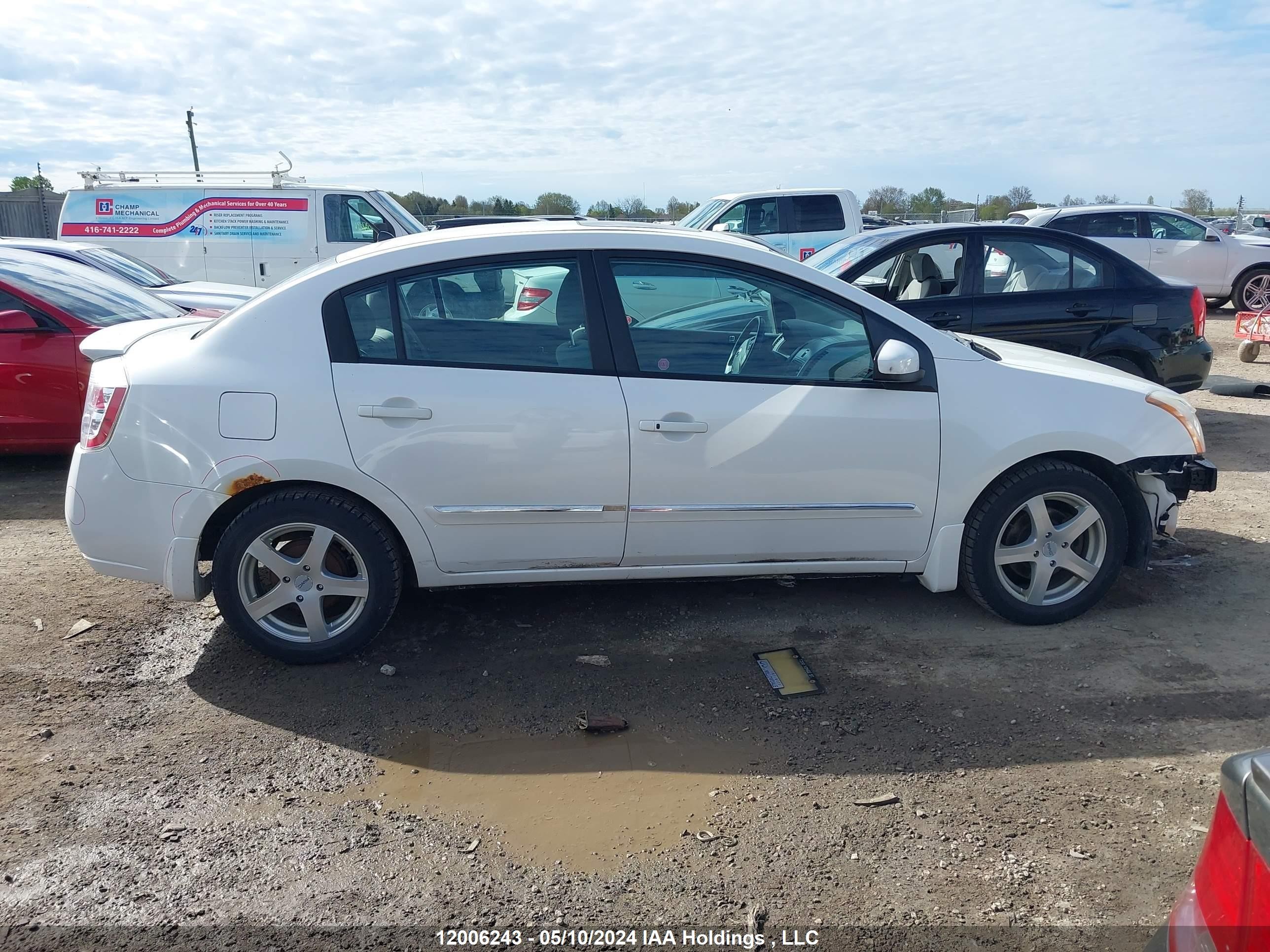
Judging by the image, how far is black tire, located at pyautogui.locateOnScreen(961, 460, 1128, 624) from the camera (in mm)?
4148

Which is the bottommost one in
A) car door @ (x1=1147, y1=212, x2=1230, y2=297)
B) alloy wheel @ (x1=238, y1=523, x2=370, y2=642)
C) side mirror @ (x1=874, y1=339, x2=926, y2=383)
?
alloy wheel @ (x1=238, y1=523, x2=370, y2=642)

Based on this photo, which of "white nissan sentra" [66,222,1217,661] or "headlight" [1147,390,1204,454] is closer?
"white nissan sentra" [66,222,1217,661]

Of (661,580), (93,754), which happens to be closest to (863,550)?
(661,580)

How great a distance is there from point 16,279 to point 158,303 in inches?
47.6

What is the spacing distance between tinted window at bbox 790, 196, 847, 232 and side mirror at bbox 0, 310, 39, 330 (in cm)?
1006

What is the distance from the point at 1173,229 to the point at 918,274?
390 inches

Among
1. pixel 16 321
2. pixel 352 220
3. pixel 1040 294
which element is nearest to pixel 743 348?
pixel 1040 294

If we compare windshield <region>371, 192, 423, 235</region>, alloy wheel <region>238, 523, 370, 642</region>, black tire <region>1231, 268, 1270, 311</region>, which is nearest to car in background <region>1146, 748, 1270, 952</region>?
alloy wheel <region>238, 523, 370, 642</region>

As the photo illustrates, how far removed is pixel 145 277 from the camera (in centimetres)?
1033

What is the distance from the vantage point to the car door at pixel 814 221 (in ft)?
45.8

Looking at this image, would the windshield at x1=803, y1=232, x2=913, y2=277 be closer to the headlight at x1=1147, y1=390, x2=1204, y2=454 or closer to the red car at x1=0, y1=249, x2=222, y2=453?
the headlight at x1=1147, y1=390, x2=1204, y2=454

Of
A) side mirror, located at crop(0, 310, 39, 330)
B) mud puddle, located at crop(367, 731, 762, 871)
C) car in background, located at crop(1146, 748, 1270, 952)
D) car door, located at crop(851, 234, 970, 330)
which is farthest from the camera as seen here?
car door, located at crop(851, 234, 970, 330)

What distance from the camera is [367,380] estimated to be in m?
3.80

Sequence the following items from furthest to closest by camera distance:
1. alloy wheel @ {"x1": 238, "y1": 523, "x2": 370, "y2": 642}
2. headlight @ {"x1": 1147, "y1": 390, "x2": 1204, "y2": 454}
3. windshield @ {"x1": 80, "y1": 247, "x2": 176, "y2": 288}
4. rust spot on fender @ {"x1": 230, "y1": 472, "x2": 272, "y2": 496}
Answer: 1. windshield @ {"x1": 80, "y1": 247, "x2": 176, "y2": 288}
2. headlight @ {"x1": 1147, "y1": 390, "x2": 1204, "y2": 454}
3. alloy wheel @ {"x1": 238, "y1": 523, "x2": 370, "y2": 642}
4. rust spot on fender @ {"x1": 230, "y1": 472, "x2": 272, "y2": 496}
